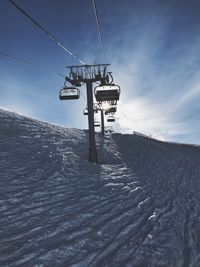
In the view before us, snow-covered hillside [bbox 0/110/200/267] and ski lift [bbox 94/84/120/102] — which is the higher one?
ski lift [bbox 94/84/120/102]

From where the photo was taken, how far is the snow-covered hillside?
574 centimetres

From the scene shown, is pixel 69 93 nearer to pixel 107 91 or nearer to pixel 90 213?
pixel 107 91

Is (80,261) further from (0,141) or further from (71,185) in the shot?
(0,141)

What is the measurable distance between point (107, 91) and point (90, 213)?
10213mm

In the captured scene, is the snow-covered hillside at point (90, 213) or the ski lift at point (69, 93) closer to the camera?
the snow-covered hillside at point (90, 213)

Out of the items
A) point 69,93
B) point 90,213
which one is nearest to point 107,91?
point 69,93

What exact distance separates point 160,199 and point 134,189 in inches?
47.1

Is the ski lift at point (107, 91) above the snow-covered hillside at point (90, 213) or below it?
above

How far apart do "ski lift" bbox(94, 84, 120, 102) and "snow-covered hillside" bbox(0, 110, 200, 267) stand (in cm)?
366

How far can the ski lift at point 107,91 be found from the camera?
Result: 17344 mm

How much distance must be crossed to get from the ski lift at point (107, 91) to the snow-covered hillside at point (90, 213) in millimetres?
3663

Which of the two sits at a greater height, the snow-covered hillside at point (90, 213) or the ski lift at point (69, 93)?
the ski lift at point (69, 93)

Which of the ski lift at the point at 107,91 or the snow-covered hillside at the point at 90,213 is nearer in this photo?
the snow-covered hillside at the point at 90,213

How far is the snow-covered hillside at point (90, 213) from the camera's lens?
5738 mm
